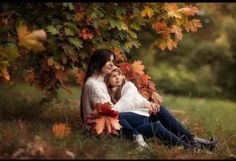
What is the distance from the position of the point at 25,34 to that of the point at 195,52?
10.7 m

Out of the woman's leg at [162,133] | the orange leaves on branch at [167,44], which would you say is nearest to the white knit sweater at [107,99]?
the woman's leg at [162,133]

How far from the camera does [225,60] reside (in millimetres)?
13844

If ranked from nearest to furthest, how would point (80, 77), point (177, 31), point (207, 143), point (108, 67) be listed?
point (207, 143) → point (108, 67) → point (177, 31) → point (80, 77)

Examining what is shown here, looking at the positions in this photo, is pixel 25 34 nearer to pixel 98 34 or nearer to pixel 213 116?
pixel 98 34

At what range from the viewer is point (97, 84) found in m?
5.14

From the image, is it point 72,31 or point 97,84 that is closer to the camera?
point 72,31

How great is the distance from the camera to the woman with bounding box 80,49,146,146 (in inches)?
198

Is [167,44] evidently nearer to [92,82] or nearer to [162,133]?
[92,82]

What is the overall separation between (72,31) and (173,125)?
1.37 meters

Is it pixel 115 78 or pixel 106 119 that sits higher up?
pixel 115 78

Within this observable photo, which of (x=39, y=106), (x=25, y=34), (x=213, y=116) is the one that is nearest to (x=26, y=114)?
(x=39, y=106)

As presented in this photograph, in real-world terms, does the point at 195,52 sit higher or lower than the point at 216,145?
higher

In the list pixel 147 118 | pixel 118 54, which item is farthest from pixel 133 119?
pixel 118 54

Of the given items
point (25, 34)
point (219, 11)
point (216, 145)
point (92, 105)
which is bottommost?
point (216, 145)
